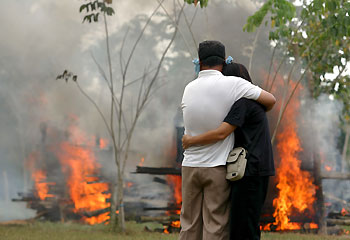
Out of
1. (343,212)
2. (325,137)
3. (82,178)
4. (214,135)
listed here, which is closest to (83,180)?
(82,178)

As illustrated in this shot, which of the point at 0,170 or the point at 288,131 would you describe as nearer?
the point at 0,170

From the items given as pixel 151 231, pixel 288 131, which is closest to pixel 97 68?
pixel 151 231

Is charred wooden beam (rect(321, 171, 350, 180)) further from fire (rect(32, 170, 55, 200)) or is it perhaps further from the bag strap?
the bag strap

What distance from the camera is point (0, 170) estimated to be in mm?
6789

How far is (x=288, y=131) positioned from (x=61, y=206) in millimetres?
3820

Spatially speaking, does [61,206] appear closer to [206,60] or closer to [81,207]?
Answer: [81,207]

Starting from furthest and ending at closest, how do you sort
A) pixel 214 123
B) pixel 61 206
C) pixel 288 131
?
pixel 288 131, pixel 61 206, pixel 214 123

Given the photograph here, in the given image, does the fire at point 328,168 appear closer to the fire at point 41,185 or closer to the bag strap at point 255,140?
the fire at point 41,185

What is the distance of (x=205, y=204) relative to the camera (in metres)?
2.08

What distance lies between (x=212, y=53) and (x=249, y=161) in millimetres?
567

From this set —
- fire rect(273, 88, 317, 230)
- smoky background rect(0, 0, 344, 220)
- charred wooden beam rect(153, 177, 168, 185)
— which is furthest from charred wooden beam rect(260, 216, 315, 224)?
charred wooden beam rect(153, 177, 168, 185)

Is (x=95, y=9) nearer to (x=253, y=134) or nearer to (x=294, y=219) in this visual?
(x=294, y=219)

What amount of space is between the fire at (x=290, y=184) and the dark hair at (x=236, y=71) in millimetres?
5205

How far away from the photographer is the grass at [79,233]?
5867 mm
